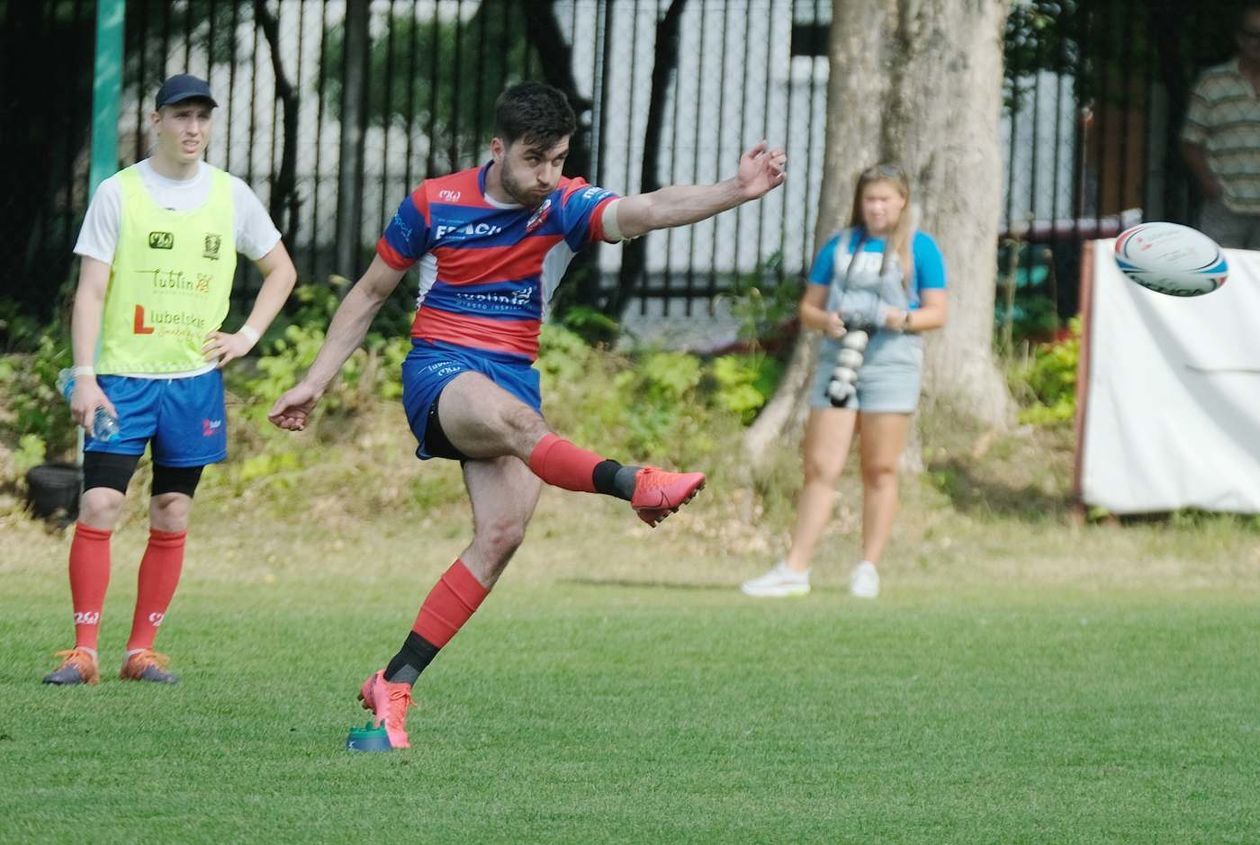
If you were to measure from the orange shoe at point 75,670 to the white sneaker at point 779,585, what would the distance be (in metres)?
3.72

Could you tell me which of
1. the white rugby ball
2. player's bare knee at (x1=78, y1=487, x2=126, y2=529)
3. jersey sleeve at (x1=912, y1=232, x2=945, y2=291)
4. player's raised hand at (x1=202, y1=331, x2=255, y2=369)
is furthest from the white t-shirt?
jersey sleeve at (x1=912, y1=232, x2=945, y2=291)

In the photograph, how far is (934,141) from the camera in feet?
37.6

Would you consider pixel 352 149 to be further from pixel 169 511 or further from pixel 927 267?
pixel 169 511

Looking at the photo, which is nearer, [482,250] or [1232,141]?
[482,250]

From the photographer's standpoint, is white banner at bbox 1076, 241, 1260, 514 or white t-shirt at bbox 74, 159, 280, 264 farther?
white banner at bbox 1076, 241, 1260, 514

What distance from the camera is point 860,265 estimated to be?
9.22 m

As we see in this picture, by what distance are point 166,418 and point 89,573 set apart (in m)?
0.59

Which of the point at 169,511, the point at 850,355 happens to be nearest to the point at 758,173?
the point at 169,511

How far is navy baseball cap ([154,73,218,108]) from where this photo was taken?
6.31 m

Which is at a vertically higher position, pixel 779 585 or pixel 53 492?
pixel 53 492

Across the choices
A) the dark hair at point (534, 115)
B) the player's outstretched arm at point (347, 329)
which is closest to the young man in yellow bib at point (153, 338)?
the player's outstretched arm at point (347, 329)

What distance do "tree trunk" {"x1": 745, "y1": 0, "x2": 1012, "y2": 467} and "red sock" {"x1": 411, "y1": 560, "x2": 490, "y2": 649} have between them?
5.98 meters

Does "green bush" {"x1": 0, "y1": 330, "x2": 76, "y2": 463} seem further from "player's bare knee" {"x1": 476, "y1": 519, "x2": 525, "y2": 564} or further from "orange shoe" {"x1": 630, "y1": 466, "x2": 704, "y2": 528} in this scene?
"orange shoe" {"x1": 630, "y1": 466, "x2": 704, "y2": 528}

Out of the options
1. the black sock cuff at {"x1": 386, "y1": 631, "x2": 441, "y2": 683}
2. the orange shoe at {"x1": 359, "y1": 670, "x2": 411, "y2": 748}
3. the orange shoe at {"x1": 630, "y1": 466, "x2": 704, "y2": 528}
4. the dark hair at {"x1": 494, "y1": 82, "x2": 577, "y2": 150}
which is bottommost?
the orange shoe at {"x1": 359, "y1": 670, "x2": 411, "y2": 748}
